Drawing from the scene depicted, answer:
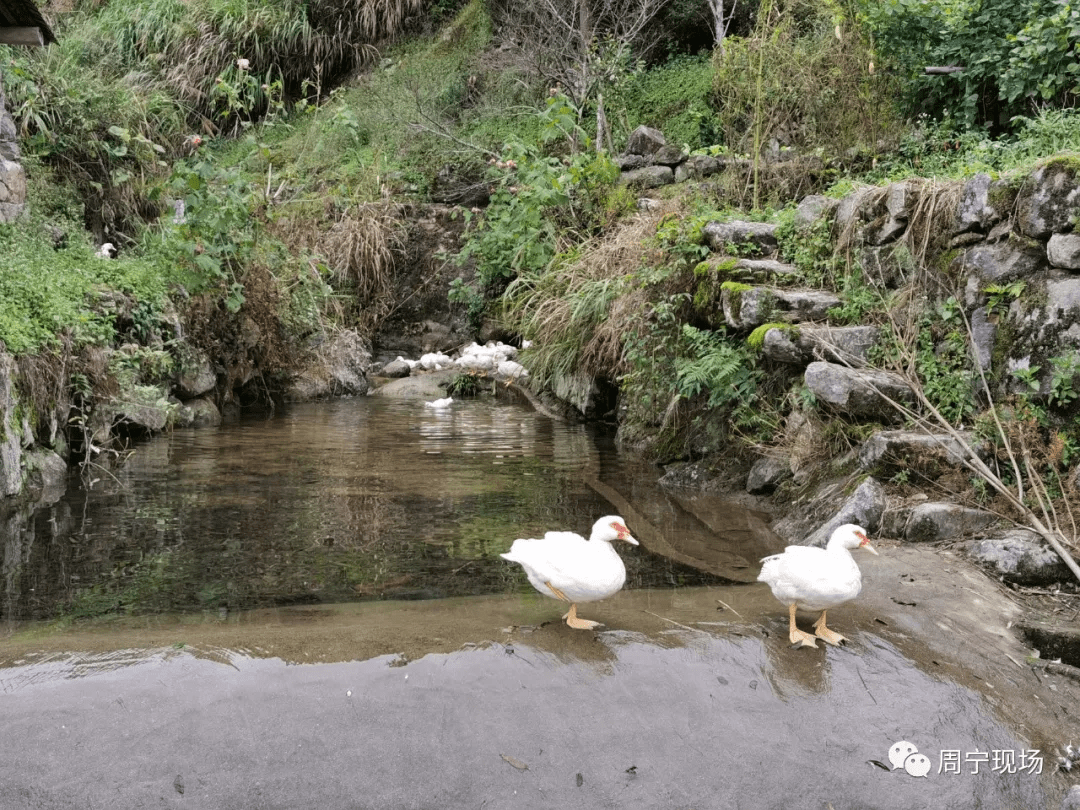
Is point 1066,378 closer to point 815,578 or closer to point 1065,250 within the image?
point 1065,250

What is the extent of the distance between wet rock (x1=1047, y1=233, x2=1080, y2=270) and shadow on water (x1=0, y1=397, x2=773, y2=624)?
2488 millimetres

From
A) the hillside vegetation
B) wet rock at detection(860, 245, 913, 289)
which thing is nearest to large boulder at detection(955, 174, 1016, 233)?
wet rock at detection(860, 245, 913, 289)

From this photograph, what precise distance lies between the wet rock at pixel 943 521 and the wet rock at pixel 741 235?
141 inches

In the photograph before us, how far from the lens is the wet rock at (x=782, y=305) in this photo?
7.25 m

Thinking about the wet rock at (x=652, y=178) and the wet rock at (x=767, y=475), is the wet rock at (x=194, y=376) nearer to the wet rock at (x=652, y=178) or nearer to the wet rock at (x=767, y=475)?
the wet rock at (x=652, y=178)

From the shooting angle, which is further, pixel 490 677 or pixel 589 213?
pixel 589 213

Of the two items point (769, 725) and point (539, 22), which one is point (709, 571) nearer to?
point (769, 725)

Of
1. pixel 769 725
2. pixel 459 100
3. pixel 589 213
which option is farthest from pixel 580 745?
pixel 459 100

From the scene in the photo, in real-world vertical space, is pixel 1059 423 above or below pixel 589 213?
below

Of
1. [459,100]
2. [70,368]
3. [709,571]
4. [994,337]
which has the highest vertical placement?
[459,100]

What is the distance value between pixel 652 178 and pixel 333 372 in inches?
214

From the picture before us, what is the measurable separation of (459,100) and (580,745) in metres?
18.5

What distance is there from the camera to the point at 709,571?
5.52m

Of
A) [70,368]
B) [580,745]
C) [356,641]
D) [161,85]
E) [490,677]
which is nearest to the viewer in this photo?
[580,745]
